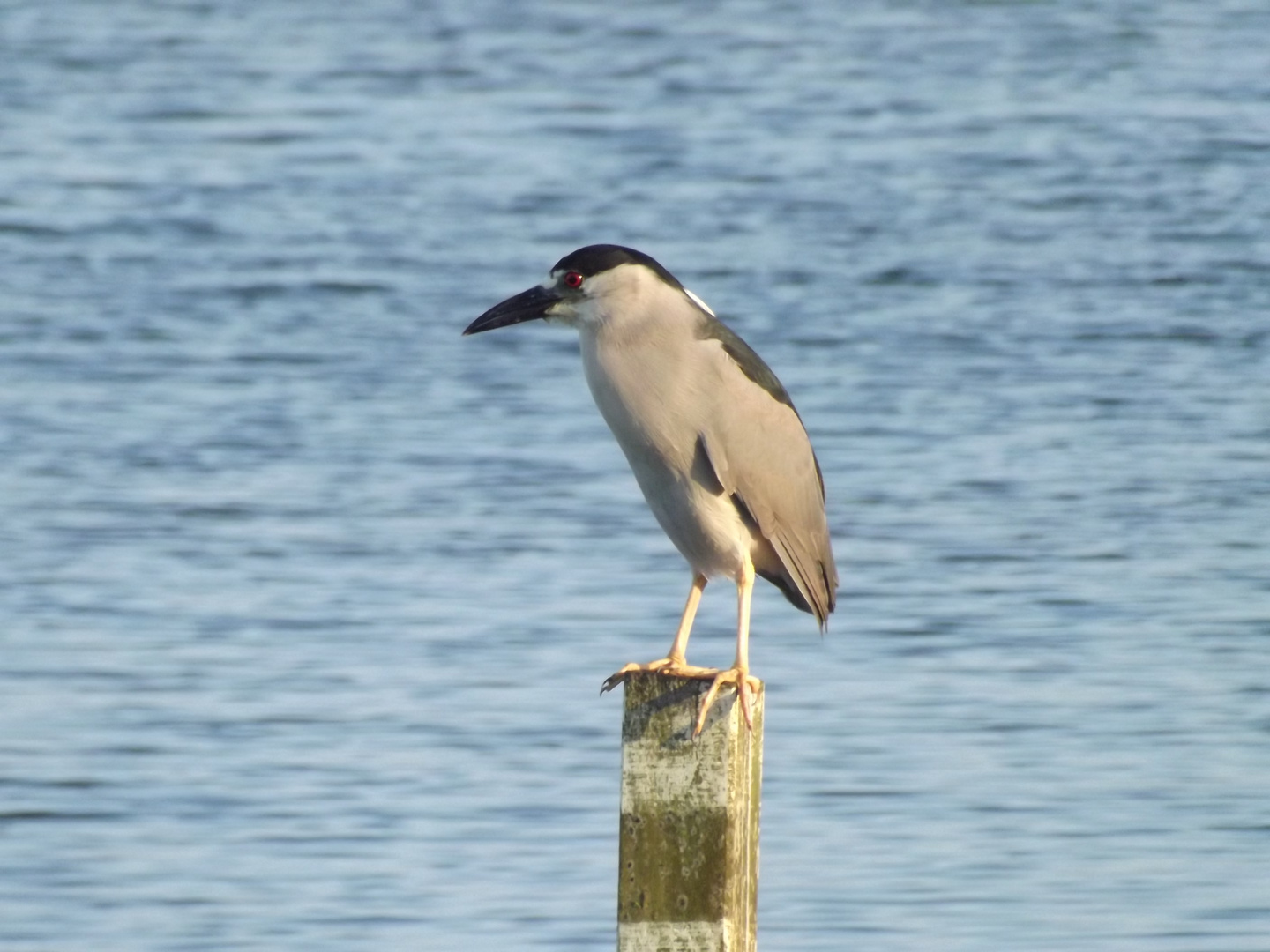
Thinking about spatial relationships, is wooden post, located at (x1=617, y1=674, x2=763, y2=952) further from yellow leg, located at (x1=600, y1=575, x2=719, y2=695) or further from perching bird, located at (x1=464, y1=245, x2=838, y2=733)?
perching bird, located at (x1=464, y1=245, x2=838, y2=733)

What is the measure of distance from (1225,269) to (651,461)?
37.6 feet

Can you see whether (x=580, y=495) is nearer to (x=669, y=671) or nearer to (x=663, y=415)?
(x=663, y=415)

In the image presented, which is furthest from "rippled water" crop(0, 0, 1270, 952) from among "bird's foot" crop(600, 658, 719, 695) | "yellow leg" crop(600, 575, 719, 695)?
"bird's foot" crop(600, 658, 719, 695)

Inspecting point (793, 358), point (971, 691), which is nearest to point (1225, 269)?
point (793, 358)

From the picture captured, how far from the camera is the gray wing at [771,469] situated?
5.48 m

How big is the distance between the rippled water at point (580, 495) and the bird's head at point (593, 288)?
85.8 inches

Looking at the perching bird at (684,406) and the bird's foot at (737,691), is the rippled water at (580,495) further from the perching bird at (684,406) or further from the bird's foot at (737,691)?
the bird's foot at (737,691)

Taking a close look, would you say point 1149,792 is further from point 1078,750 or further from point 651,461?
point 651,461

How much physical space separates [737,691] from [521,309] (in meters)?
1.36

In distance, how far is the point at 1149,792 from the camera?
7.84 metres

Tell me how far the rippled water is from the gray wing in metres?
1.54

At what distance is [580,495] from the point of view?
11195 mm

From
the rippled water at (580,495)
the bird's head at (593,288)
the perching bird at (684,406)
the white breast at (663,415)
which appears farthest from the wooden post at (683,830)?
the rippled water at (580,495)

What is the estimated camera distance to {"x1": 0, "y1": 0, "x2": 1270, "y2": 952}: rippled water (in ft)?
24.1
